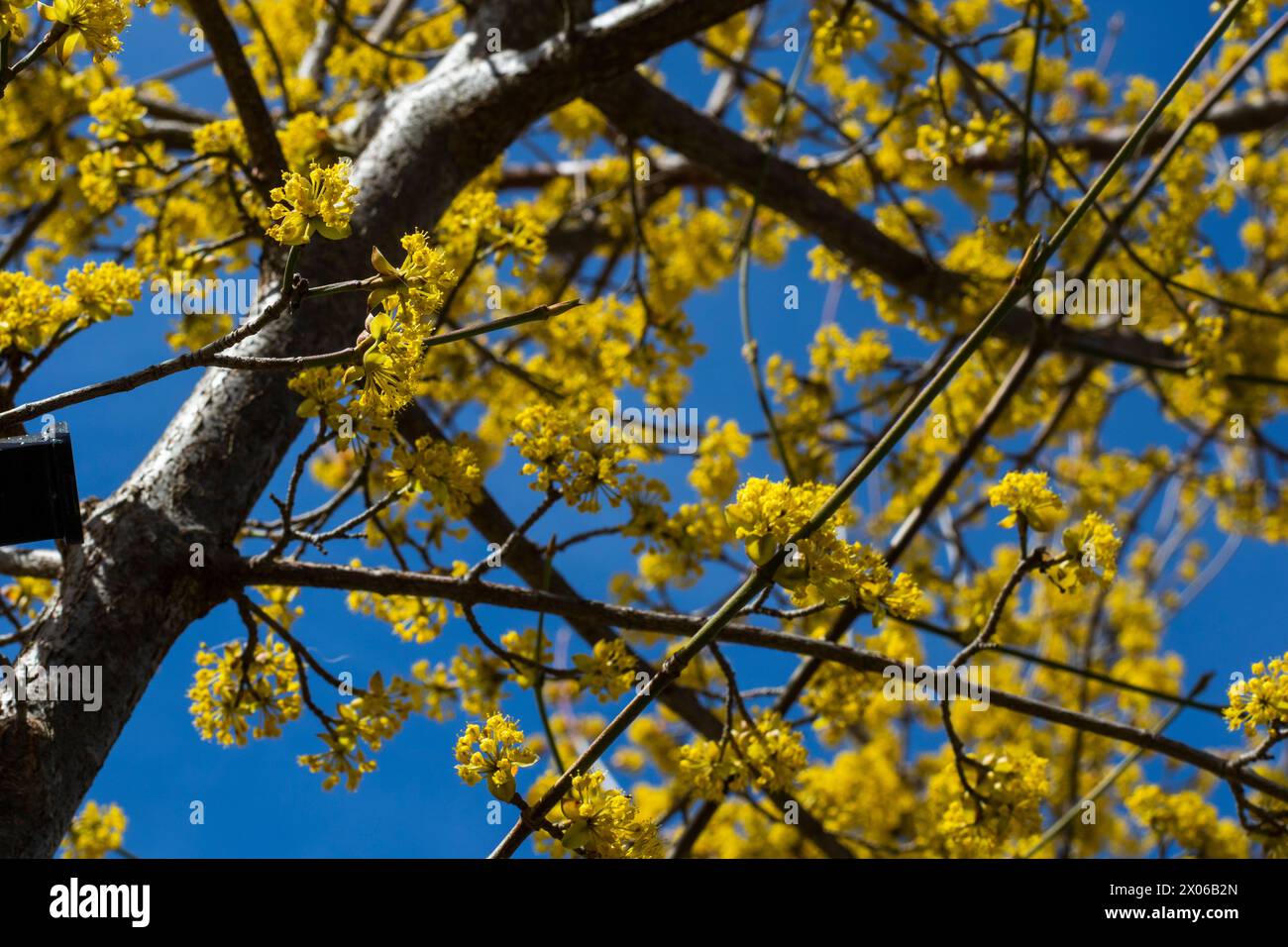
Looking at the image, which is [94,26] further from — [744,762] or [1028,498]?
[1028,498]

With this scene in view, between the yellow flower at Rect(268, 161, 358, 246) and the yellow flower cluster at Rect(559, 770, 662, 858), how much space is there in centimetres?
97

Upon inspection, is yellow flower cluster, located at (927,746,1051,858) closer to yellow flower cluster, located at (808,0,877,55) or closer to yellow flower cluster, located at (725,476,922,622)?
yellow flower cluster, located at (725,476,922,622)

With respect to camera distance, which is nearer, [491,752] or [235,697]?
[491,752]

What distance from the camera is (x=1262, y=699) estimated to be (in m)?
2.46

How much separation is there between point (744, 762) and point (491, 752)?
85 centimetres

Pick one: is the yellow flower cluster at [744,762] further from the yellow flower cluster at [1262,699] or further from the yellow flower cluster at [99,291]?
the yellow flower cluster at [99,291]

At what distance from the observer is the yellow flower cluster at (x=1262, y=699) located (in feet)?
8.00

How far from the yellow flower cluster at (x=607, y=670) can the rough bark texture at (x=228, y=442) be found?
828 millimetres

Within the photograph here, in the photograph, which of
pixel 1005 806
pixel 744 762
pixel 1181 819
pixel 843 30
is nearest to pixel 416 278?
pixel 744 762

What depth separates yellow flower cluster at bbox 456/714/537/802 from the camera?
78.7 inches

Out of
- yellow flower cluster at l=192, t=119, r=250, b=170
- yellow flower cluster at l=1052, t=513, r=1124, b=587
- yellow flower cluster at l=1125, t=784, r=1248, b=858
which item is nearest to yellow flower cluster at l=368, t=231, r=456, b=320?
yellow flower cluster at l=1052, t=513, r=1124, b=587

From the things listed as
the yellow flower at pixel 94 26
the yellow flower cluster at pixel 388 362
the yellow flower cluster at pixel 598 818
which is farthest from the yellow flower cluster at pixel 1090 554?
the yellow flower at pixel 94 26

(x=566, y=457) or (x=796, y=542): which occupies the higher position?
(x=566, y=457)
